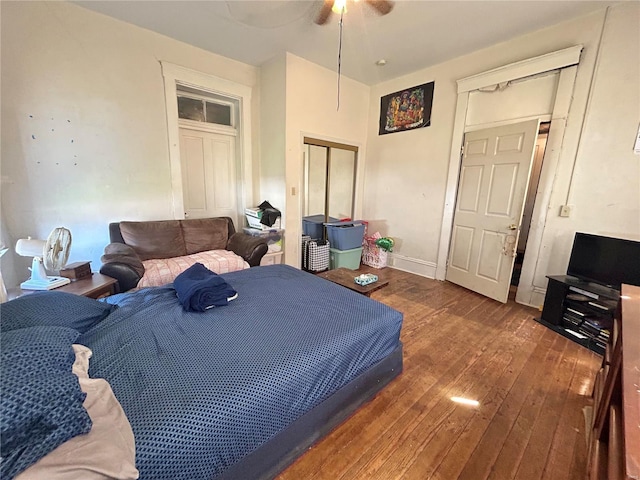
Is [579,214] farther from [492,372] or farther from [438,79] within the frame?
[438,79]

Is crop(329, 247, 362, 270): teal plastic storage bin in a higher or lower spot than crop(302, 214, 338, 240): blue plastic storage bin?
lower

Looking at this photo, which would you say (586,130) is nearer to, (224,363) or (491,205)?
(491,205)

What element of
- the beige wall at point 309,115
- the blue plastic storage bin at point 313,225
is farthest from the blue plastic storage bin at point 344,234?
the beige wall at point 309,115

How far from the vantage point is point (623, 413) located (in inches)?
28.5

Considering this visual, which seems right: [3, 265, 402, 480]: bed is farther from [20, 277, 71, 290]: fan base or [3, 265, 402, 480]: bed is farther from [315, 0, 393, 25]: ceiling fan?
[315, 0, 393, 25]: ceiling fan

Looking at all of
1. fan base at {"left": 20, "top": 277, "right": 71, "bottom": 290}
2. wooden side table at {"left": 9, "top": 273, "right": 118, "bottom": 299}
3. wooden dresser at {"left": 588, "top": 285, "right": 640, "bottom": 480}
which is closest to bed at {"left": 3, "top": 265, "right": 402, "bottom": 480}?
wooden side table at {"left": 9, "top": 273, "right": 118, "bottom": 299}

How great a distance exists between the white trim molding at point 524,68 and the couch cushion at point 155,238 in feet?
12.4

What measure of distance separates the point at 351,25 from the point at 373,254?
2914 millimetres

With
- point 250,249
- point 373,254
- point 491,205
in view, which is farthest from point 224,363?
point 373,254

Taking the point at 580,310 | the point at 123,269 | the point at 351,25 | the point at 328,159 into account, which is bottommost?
the point at 580,310

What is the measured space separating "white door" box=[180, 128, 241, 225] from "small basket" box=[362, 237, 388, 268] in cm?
213

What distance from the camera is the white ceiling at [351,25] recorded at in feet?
7.38

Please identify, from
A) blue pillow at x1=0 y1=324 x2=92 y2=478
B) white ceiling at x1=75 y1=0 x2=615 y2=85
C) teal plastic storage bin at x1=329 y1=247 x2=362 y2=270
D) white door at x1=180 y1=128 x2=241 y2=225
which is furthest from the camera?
teal plastic storage bin at x1=329 y1=247 x2=362 y2=270

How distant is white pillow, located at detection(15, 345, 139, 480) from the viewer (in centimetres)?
59
